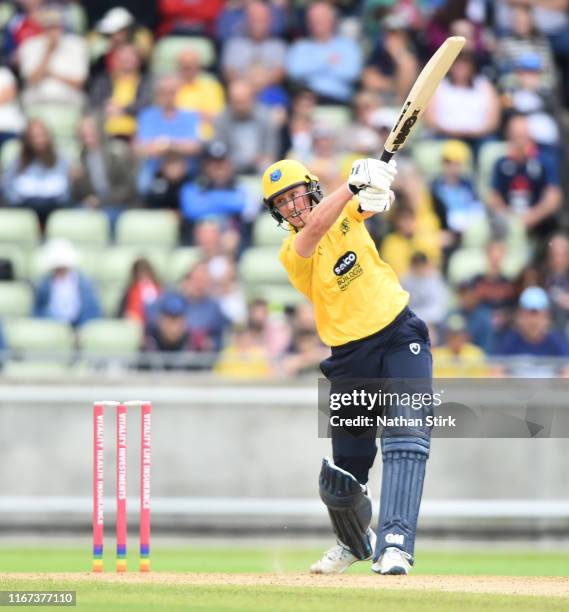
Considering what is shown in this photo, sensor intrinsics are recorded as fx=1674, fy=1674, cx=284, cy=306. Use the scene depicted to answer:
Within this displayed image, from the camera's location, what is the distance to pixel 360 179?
9.12m

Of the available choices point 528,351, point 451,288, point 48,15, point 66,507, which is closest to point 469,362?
point 528,351

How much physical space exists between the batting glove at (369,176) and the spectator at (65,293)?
6.10m

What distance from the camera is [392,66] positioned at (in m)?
17.1

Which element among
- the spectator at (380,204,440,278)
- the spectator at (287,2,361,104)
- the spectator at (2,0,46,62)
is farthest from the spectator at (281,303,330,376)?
the spectator at (2,0,46,62)

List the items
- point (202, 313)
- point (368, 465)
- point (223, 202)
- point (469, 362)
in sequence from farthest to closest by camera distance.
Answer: point (223, 202) → point (202, 313) → point (469, 362) → point (368, 465)

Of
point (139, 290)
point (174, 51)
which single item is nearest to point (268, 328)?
point (139, 290)

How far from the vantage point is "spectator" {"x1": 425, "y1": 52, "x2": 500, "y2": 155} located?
1686 cm

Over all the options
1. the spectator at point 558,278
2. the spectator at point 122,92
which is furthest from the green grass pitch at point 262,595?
the spectator at point 122,92

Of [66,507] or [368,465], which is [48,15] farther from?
[368,465]

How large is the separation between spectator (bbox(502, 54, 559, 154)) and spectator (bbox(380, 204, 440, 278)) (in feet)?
6.29

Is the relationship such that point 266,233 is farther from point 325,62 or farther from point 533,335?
point 533,335

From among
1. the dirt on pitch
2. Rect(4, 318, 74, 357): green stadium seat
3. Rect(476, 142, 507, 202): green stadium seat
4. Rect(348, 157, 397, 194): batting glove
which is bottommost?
the dirt on pitch

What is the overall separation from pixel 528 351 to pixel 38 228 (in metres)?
4.98

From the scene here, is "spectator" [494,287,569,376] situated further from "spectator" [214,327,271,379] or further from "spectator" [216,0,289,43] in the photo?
"spectator" [216,0,289,43]
